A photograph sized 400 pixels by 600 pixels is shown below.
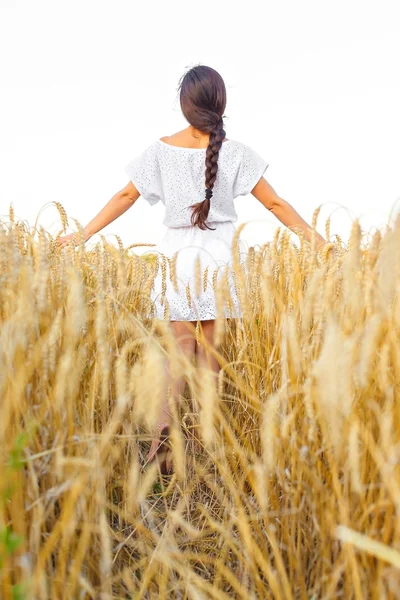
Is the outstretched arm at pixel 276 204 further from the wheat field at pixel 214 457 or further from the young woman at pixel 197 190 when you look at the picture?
the wheat field at pixel 214 457

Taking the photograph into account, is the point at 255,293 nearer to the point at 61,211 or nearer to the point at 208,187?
the point at 208,187

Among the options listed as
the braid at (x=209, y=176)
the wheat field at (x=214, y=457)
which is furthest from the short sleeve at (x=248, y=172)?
the wheat field at (x=214, y=457)

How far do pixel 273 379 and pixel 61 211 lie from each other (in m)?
0.76

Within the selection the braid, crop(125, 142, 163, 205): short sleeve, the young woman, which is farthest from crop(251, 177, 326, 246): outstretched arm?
crop(125, 142, 163, 205): short sleeve

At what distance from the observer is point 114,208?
7.99 feet

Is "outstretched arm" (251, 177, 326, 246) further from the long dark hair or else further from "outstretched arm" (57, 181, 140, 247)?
"outstretched arm" (57, 181, 140, 247)

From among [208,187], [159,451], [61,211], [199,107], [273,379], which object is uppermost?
[199,107]

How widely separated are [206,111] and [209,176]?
0.26 m

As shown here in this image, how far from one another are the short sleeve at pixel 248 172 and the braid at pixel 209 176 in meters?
0.12

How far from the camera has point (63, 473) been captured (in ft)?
3.67

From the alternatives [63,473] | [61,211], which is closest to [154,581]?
[63,473]

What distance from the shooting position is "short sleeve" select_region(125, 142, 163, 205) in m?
2.45

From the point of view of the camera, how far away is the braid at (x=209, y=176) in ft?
7.53

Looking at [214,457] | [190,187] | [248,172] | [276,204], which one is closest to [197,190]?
[190,187]
